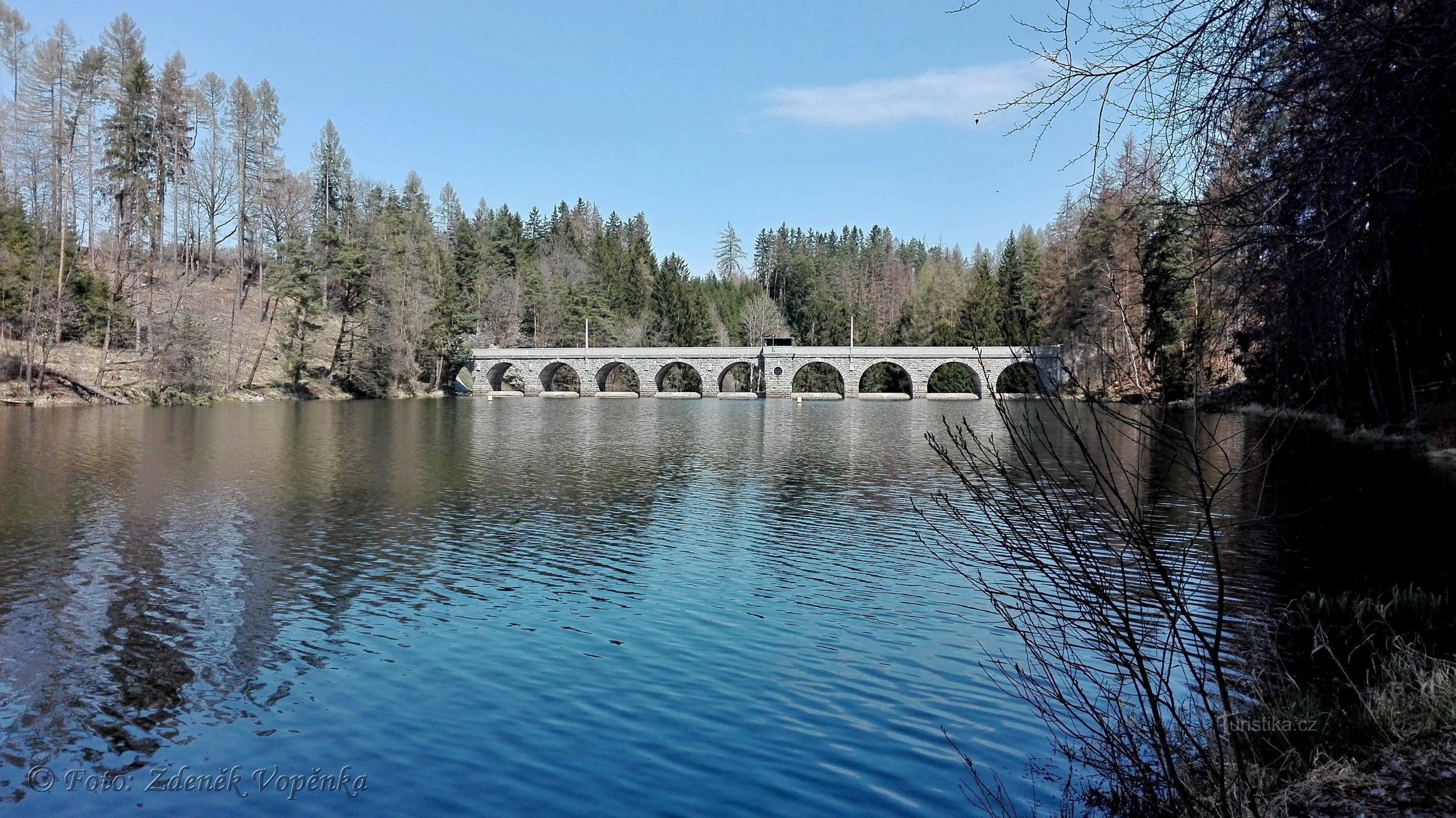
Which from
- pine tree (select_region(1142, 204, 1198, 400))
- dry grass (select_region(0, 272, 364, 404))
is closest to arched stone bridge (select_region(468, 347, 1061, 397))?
dry grass (select_region(0, 272, 364, 404))

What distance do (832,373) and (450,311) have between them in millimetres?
26142

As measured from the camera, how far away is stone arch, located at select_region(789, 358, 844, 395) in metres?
64.5

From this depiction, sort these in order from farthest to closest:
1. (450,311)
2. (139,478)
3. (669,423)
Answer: (450,311)
(669,423)
(139,478)

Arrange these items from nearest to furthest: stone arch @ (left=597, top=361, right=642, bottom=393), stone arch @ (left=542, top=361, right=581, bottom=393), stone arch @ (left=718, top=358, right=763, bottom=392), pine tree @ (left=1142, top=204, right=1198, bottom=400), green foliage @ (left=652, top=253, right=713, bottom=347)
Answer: pine tree @ (left=1142, top=204, right=1198, bottom=400), stone arch @ (left=542, top=361, right=581, bottom=393), stone arch @ (left=597, top=361, right=642, bottom=393), stone arch @ (left=718, top=358, right=763, bottom=392), green foliage @ (left=652, top=253, right=713, bottom=347)

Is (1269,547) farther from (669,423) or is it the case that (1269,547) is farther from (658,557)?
(669,423)

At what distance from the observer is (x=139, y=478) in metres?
16.6

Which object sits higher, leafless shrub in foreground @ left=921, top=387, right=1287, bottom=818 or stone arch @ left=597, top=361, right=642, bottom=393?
stone arch @ left=597, top=361, right=642, bottom=393

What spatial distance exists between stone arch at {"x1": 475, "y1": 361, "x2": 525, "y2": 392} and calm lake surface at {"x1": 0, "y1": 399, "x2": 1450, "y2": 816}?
40393mm

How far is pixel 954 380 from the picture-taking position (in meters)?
58.3

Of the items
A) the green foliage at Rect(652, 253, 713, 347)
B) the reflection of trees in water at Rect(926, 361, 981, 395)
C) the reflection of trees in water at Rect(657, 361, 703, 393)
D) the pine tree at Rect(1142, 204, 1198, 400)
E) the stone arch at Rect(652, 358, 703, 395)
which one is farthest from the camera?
the green foliage at Rect(652, 253, 713, 347)

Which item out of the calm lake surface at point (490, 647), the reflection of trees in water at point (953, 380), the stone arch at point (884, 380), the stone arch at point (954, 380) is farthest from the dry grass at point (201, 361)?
the reflection of trees in water at point (953, 380)

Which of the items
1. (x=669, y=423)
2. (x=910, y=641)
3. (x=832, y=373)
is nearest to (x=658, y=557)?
(x=910, y=641)

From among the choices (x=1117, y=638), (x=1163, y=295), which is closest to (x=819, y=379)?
(x=1163, y=295)

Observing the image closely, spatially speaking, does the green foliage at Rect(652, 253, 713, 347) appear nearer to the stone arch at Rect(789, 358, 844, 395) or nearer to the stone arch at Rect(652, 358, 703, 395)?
the stone arch at Rect(652, 358, 703, 395)
